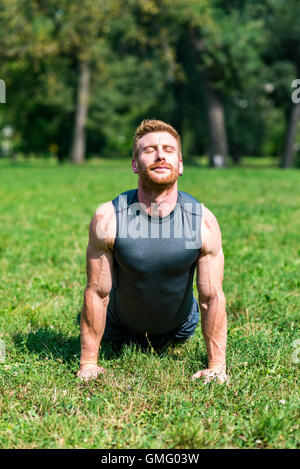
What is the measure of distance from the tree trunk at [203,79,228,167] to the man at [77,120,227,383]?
2781 cm

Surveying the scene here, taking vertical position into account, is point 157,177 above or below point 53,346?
above

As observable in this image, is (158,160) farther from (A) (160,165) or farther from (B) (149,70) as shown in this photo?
(B) (149,70)

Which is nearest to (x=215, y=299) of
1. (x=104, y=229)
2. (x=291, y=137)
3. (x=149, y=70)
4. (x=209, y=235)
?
(x=209, y=235)

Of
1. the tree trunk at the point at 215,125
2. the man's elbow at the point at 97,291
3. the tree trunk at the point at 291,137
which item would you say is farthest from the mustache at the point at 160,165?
the tree trunk at the point at 291,137

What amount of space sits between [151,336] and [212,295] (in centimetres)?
73

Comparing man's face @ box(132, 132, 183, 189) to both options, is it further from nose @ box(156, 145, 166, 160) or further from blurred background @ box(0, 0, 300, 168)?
blurred background @ box(0, 0, 300, 168)

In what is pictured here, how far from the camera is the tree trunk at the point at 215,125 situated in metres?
30.9

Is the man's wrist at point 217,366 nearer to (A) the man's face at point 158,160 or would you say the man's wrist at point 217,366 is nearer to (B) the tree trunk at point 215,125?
(A) the man's face at point 158,160

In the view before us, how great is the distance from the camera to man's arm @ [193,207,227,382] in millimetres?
3369

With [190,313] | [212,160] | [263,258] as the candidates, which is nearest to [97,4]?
[212,160]

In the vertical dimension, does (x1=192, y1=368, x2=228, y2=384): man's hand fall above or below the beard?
below

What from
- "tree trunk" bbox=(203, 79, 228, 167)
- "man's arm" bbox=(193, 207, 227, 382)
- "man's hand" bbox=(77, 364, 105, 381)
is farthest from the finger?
"tree trunk" bbox=(203, 79, 228, 167)

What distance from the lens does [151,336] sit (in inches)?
154

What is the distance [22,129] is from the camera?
1918 inches
